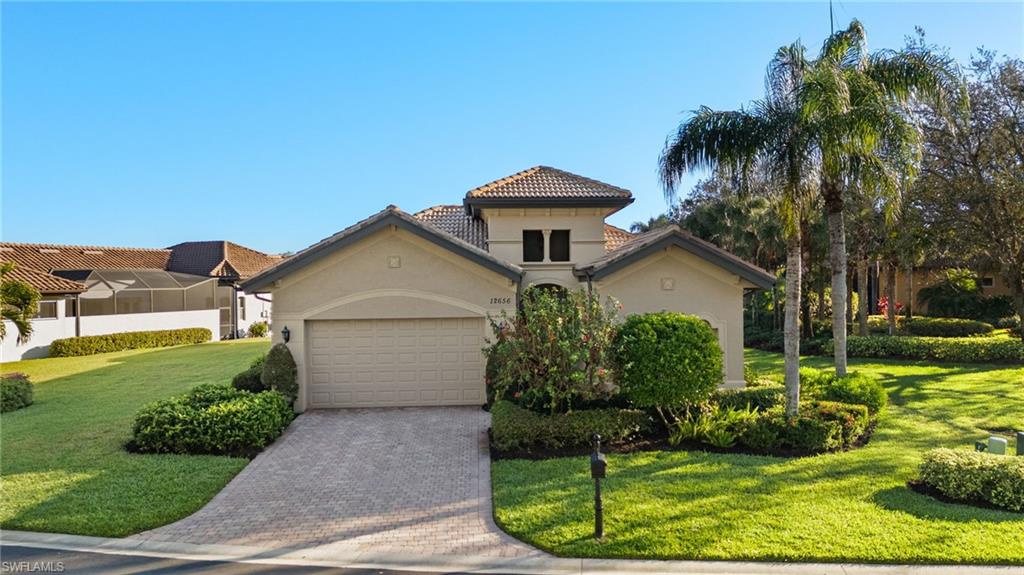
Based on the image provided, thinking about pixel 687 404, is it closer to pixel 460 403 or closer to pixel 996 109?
pixel 460 403

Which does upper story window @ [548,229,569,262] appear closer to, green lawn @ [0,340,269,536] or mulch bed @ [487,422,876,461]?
mulch bed @ [487,422,876,461]

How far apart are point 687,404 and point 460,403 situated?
5854 mm

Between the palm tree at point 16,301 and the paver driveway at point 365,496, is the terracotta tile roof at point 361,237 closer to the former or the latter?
the paver driveway at point 365,496

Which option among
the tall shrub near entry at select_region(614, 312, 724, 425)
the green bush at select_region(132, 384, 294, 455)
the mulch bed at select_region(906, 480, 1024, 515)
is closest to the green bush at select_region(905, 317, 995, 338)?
the tall shrub near entry at select_region(614, 312, 724, 425)

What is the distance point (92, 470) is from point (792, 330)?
42.8ft

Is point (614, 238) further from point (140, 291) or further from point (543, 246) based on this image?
point (140, 291)

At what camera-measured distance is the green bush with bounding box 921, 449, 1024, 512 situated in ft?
24.5

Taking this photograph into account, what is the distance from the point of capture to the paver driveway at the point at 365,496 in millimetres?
6969

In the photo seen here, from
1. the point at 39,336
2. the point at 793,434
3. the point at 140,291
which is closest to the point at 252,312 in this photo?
the point at 140,291

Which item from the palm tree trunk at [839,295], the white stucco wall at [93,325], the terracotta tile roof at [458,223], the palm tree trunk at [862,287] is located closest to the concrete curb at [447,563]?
the palm tree trunk at [839,295]

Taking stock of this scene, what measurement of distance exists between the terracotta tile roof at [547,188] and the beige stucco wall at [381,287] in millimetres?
3019

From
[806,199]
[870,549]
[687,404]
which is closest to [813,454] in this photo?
[687,404]

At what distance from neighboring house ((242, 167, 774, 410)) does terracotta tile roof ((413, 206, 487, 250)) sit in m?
3.78

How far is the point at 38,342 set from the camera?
26328 mm
